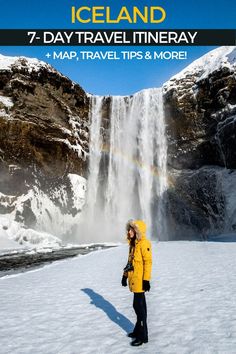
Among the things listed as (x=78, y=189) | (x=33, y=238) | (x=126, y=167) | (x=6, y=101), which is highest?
(x=6, y=101)

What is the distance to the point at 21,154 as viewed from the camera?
42.6 m

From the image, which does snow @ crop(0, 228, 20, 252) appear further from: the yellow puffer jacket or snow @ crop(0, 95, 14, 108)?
the yellow puffer jacket

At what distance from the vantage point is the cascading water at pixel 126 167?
4488 cm

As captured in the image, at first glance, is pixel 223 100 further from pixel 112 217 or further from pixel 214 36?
pixel 214 36

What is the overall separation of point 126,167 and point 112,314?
39.0 meters

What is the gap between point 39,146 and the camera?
43.4 metres

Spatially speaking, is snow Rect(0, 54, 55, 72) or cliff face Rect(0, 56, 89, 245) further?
snow Rect(0, 54, 55, 72)

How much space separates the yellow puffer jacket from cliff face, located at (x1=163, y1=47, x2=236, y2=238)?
36018 millimetres

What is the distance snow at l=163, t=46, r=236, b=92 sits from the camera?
43525mm

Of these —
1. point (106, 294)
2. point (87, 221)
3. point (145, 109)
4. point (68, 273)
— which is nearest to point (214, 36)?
point (68, 273)

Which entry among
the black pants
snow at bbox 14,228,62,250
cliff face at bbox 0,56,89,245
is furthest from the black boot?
cliff face at bbox 0,56,89,245

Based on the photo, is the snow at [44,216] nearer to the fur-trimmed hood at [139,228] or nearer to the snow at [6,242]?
the snow at [6,242]

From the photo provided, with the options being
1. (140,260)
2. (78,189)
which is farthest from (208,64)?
(140,260)

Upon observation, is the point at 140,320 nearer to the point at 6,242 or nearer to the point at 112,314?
the point at 112,314
